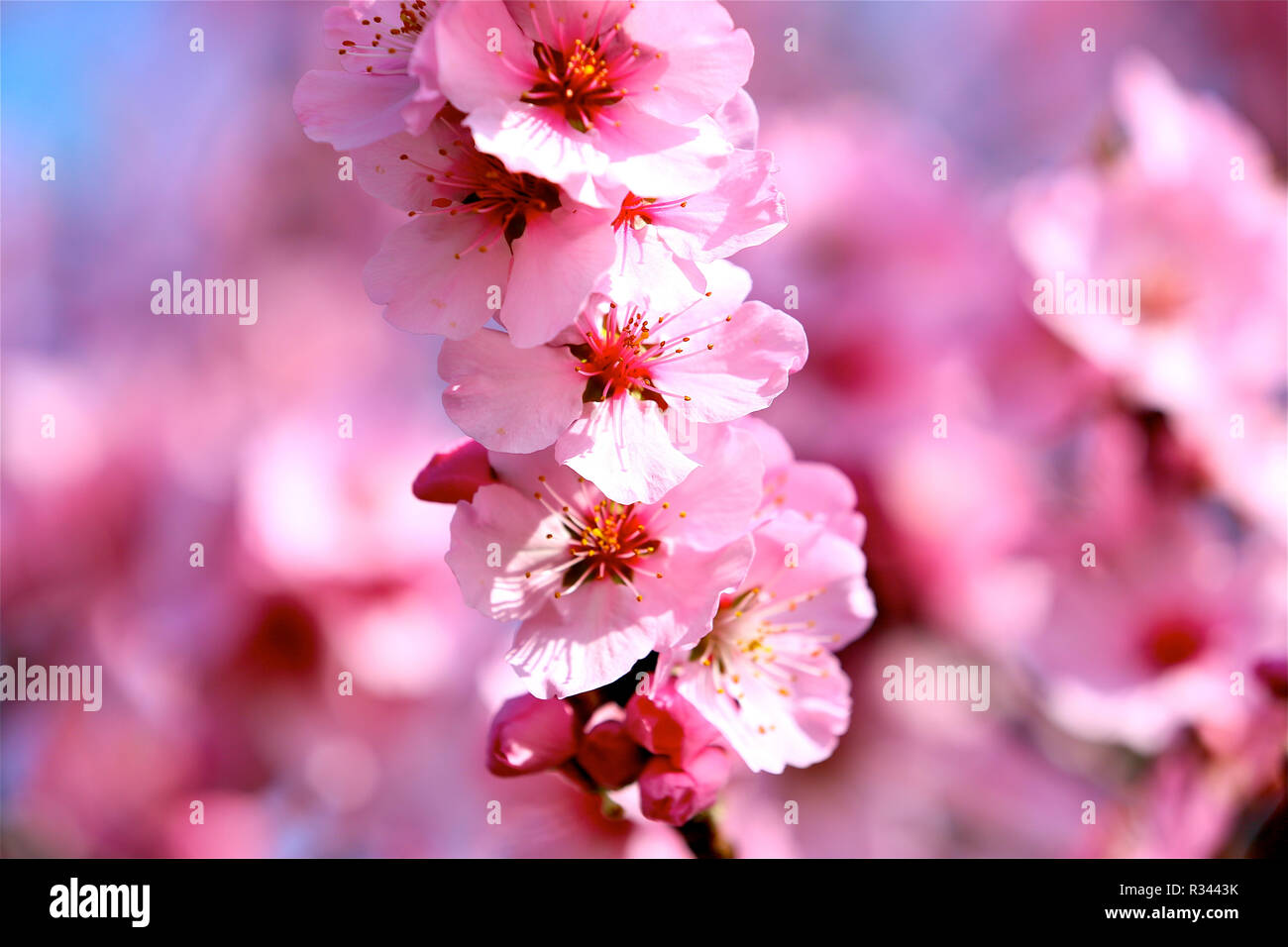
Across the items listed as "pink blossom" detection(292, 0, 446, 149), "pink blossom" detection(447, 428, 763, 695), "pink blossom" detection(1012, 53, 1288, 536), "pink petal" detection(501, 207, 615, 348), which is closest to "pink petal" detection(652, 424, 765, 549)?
"pink blossom" detection(447, 428, 763, 695)

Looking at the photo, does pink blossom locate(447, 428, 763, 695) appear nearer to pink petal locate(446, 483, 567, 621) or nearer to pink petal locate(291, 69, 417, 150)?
pink petal locate(446, 483, 567, 621)

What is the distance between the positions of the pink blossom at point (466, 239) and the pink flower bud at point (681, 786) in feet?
0.82

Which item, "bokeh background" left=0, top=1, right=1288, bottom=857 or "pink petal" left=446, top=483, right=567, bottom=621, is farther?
"bokeh background" left=0, top=1, right=1288, bottom=857

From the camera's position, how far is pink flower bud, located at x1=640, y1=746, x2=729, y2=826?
551 mm

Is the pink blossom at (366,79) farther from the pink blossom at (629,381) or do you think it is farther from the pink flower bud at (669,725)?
the pink flower bud at (669,725)

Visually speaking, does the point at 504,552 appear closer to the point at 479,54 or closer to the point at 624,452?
the point at 624,452

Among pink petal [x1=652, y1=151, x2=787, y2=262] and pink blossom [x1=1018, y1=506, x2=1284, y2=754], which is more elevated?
pink petal [x1=652, y1=151, x2=787, y2=262]

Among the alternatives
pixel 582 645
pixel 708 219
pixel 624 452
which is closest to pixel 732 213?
pixel 708 219

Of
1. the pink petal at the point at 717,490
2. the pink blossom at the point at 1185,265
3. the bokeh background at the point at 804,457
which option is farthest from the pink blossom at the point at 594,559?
the pink blossom at the point at 1185,265

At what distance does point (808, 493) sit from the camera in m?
0.63

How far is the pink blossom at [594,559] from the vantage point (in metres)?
0.55

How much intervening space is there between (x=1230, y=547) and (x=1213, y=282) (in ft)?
0.94

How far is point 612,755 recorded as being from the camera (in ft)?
1.88

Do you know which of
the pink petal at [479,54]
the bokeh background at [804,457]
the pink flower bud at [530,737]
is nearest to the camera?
the pink petal at [479,54]
